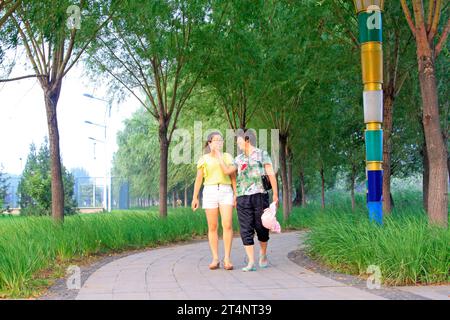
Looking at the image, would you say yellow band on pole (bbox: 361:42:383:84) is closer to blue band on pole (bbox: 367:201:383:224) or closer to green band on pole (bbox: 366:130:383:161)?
green band on pole (bbox: 366:130:383:161)

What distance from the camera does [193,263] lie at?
28.6 feet

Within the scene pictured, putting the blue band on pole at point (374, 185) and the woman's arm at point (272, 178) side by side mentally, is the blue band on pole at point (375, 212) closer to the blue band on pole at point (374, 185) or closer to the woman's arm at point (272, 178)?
the blue band on pole at point (374, 185)

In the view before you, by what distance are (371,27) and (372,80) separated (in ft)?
2.83

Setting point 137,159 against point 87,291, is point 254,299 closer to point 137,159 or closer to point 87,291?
point 87,291

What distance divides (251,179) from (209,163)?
24.4 inches

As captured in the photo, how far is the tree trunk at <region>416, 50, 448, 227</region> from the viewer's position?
29.0 ft

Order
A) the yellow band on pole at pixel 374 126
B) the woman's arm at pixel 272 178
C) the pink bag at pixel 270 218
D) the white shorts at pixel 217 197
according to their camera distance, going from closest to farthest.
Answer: the pink bag at pixel 270 218 < the woman's arm at pixel 272 178 < the white shorts at pixel 217 197 < the yellow band on pole at pixel 374 126

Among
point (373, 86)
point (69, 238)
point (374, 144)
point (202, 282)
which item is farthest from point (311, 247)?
point (69, 238)

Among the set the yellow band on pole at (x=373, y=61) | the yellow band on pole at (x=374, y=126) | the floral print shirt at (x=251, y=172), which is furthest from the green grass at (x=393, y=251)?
the yellow band on pole at (x=373, y=61)

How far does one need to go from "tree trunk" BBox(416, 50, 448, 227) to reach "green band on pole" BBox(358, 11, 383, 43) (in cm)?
82

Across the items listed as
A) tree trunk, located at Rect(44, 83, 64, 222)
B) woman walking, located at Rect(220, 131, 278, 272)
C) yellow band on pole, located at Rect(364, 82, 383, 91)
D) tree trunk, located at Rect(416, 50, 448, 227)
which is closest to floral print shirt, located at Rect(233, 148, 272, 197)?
woman walking, located at Rect(220, 131, 278, 272)

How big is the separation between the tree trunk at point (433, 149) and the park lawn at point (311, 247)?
40 cm

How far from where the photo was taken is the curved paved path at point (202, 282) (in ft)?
19.5

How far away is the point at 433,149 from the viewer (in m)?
8.97
